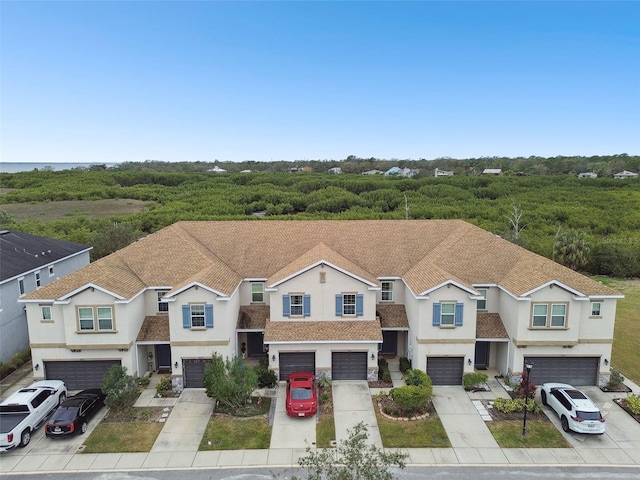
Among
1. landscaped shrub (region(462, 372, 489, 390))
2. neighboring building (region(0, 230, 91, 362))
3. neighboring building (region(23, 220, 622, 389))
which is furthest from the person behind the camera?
neighboring building (region(0, 230, 91, 362))

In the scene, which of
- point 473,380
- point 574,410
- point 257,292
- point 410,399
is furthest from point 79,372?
point 574,410

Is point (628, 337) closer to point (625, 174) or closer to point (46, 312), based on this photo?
point (46, 312)

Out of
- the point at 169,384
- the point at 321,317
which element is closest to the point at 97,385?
the point at 169,384

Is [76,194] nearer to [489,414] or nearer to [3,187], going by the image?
[3,187]

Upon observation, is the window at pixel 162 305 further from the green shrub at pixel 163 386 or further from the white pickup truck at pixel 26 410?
the white pickup truck at pixel 26 410

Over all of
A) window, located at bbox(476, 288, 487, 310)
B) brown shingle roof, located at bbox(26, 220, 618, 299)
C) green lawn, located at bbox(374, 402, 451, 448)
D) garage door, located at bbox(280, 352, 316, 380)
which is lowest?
green lawn, located at bbox(374, 402, 451, 448)

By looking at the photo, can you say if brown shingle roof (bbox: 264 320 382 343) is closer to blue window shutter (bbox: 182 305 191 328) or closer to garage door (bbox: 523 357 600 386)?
blue window shutter (bbox: 182 305 191 328)

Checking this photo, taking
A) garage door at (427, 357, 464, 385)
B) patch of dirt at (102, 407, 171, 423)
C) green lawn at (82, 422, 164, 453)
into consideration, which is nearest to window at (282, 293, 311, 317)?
garage door at (427, 357, 464, 385)
